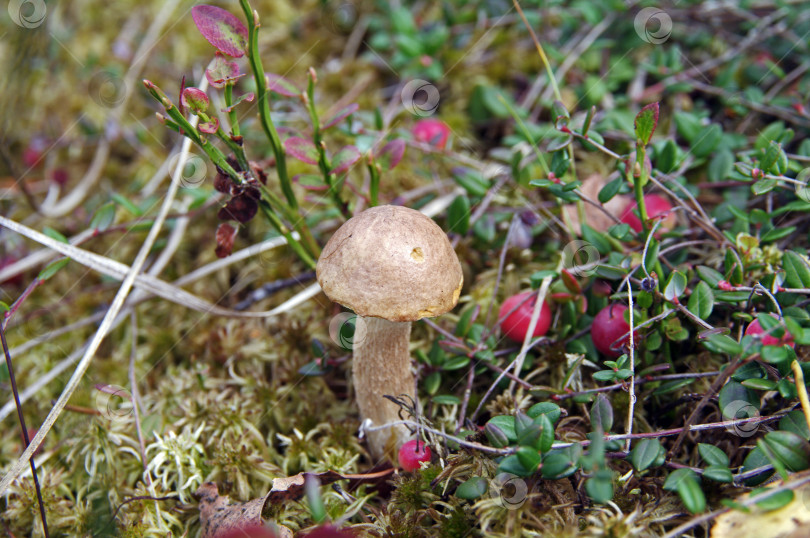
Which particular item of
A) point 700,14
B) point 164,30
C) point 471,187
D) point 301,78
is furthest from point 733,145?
point 164,30

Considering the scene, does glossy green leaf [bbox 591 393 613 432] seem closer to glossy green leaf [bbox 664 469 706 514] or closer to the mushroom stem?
glossy green leaf [bbox 664 469 706 514]

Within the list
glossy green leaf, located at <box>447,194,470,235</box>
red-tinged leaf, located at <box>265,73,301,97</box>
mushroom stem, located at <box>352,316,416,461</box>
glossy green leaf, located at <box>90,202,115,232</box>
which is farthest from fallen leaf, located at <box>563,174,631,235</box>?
glossy green leaf, located at <box>90,202,115,232</box>

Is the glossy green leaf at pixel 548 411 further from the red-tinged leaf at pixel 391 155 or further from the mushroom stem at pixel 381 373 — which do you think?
the red-tinged leaf at pixel 391 155

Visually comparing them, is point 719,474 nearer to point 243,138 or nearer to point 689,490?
point 689,490

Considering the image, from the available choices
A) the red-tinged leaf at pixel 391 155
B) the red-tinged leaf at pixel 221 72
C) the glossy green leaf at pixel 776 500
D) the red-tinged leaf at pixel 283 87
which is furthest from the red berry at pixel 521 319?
the red-tinged leaf at pixel 221 72

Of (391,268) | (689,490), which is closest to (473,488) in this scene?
(689,490)

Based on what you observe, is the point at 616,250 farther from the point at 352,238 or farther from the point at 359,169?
the point at 359,169
